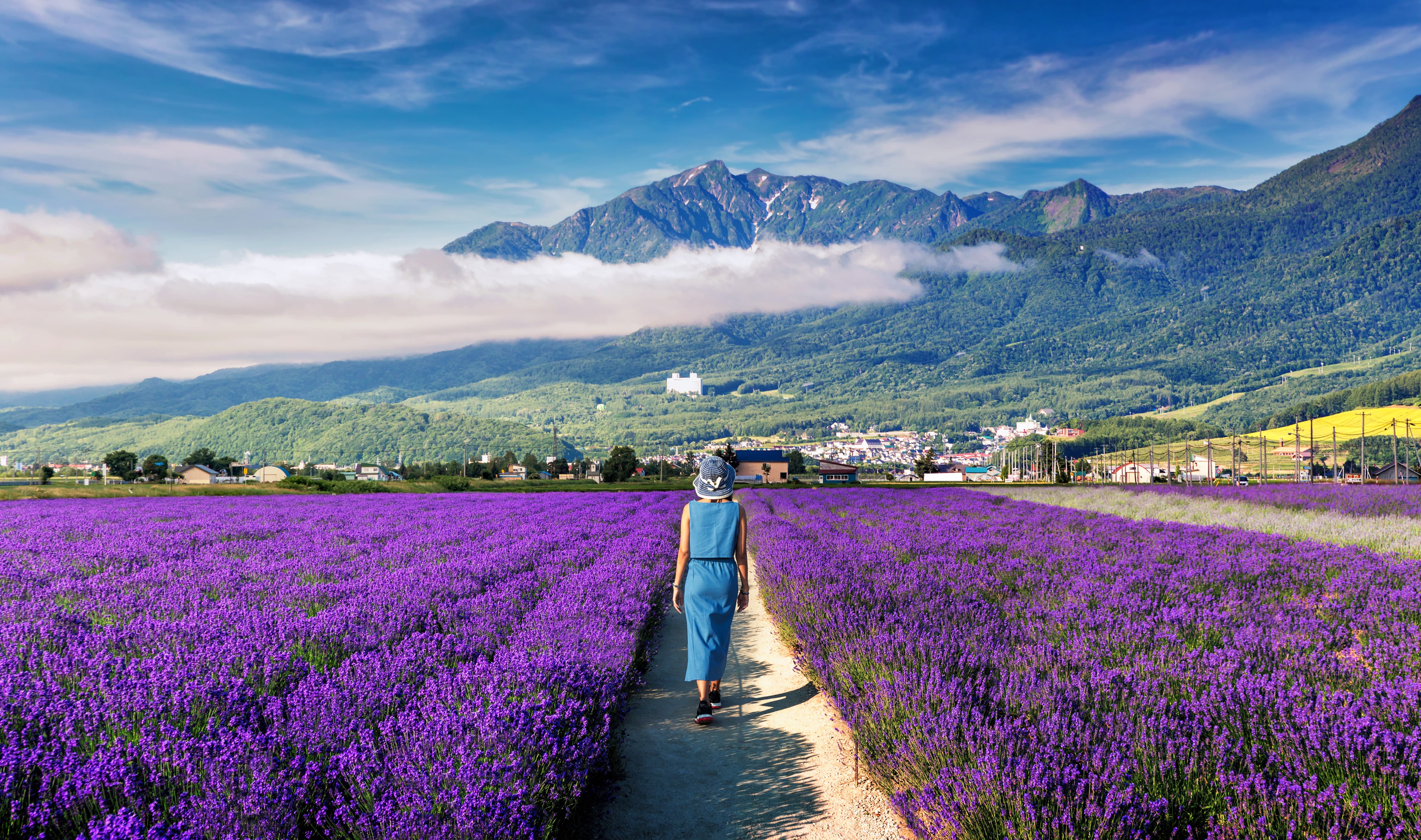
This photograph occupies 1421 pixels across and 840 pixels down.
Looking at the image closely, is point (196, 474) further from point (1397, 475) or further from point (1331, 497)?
point (1397, 475)

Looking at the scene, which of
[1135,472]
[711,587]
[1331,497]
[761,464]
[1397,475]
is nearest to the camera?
[711,587]

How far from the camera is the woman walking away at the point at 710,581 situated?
4926 millimetres

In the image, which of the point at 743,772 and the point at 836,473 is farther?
the point at 836,473

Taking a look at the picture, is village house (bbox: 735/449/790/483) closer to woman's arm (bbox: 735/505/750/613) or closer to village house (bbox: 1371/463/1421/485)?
village house (bbox: 1371/463/1421/485)

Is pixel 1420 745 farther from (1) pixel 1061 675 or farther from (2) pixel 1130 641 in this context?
(2) pixel 1130 641

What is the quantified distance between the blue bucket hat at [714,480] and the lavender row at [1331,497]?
1659cm

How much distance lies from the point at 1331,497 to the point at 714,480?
2317cm

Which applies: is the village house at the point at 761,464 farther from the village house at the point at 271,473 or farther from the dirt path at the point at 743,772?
the dirt path at the point at 743,772

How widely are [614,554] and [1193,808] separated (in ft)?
21.7

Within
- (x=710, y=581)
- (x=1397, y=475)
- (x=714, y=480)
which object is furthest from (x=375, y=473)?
(x=710, y=581)

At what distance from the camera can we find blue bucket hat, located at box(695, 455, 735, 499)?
5.11m

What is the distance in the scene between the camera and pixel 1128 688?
3.58 m

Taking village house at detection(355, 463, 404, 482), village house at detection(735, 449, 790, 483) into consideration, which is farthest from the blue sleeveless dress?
village house at detection(735, 449, 790, 483)

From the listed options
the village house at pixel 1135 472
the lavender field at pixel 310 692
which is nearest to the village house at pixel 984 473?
the village house at pixel 1135 472
